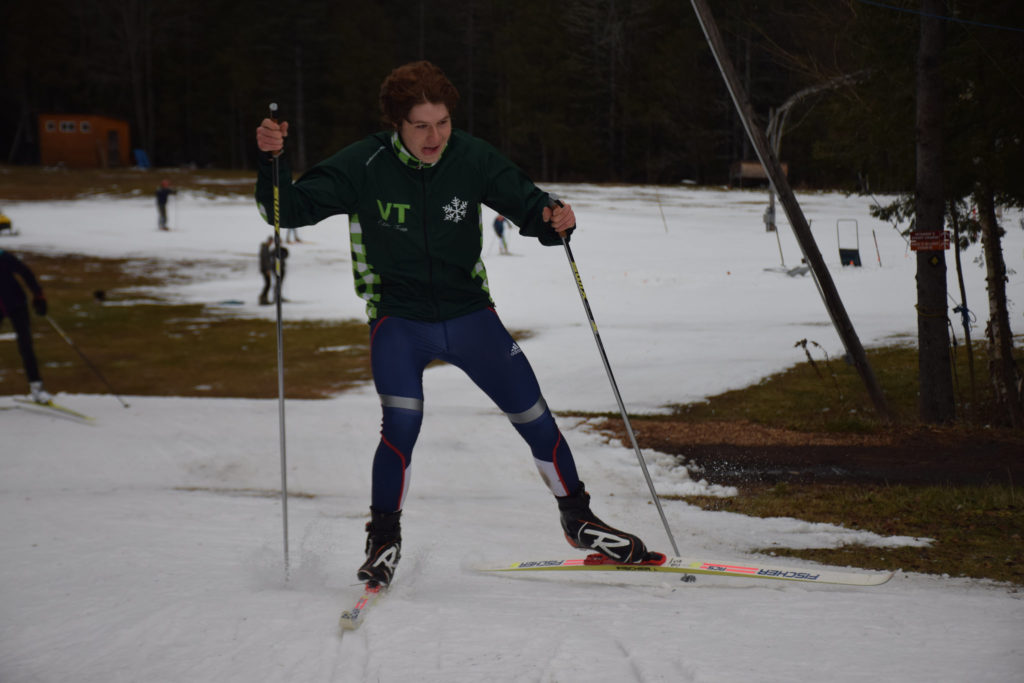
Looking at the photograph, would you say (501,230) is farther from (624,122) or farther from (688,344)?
(688,344)

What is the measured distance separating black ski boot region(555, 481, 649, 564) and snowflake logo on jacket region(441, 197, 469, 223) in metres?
1.27

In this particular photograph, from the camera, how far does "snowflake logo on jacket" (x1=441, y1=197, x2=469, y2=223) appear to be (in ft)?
11.0

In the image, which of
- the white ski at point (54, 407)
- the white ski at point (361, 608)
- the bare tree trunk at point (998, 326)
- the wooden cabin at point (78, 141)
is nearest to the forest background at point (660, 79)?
the bare tree trunk at point (998, 326)

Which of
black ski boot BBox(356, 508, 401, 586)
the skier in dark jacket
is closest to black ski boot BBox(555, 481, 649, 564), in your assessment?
black ski boot BBox(356, 508, 401, 586)

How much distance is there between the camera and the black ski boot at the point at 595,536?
3.58 m

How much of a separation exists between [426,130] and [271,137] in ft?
1.93

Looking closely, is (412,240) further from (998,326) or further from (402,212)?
(998,326)

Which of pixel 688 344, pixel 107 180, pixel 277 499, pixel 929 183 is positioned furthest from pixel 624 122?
pixel 107 180

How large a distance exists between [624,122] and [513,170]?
1391 cm

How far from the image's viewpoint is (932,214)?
7.18 metres

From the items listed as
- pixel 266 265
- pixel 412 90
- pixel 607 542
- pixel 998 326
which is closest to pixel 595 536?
pixel 607 542

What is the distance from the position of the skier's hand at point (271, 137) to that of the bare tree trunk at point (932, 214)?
18.6 feet

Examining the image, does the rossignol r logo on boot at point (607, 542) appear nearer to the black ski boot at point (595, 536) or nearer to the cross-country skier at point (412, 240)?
the black ski boot at point (595, 536)

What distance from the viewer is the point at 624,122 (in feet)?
55.1
